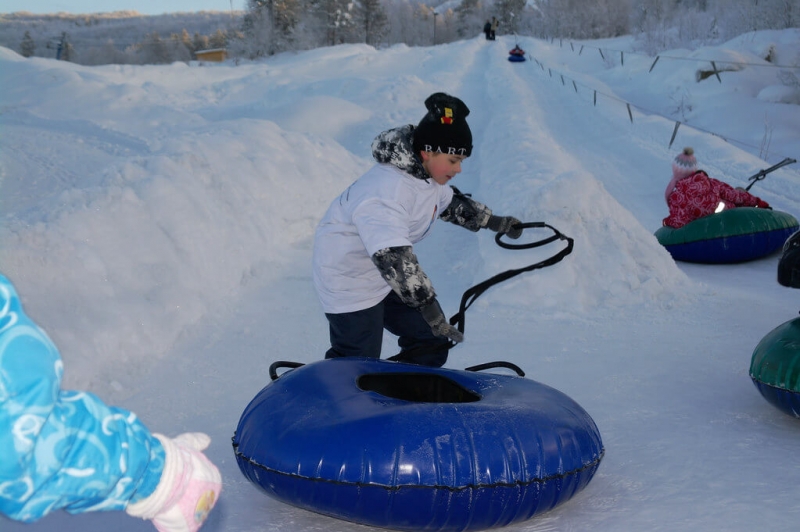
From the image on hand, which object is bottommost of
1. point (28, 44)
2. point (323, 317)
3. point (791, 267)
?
point (323, 317)

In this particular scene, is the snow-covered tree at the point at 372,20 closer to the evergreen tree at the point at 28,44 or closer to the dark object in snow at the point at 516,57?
the evergreen tree at the point at 28,44

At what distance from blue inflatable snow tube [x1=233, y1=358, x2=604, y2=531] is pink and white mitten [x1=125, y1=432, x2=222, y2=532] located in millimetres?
609

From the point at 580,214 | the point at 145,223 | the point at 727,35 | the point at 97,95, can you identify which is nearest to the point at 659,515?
the point at 580,214

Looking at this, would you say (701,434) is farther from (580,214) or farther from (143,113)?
(143,113)

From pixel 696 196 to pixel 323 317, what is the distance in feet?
13.3

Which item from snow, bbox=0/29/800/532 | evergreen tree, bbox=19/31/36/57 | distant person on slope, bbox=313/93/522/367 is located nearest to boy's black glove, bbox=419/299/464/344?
distant person on slope, bbox=313/93/522/367

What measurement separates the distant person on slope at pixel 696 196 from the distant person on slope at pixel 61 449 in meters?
6.41

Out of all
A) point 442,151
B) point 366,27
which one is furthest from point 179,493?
point 366,27

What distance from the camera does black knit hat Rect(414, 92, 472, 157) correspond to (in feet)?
9.40

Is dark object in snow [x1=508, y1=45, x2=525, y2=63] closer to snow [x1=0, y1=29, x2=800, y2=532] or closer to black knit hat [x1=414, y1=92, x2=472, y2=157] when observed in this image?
snow [x1=0, y1=29, x2=800, y2=532]

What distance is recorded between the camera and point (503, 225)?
12.0ft

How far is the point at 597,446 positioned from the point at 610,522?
26 cm

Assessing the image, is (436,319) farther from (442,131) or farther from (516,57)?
(516,57)

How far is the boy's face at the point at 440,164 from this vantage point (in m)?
2.90
